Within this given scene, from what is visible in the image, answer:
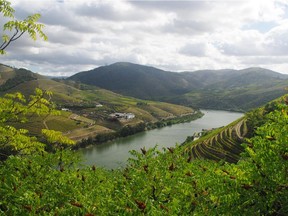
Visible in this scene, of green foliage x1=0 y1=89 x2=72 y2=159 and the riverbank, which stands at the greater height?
green foliage x1=0 y1=89 x2=72 y2=159

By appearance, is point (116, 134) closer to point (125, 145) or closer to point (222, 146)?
point (125, 145)

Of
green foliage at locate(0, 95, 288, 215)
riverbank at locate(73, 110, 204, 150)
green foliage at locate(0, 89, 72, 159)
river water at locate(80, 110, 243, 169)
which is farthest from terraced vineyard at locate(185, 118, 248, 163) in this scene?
green foliage at locate(0, 89, 72, 159)

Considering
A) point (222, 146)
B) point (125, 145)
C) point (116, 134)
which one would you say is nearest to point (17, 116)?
point (222, 146)

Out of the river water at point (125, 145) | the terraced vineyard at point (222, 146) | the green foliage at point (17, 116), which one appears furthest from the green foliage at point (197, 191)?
the river water at point (125, 145)

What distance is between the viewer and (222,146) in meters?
91.7

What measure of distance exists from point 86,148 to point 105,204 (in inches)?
4424

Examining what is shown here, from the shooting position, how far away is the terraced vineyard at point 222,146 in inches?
3312

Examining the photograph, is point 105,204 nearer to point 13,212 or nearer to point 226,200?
point 13,212

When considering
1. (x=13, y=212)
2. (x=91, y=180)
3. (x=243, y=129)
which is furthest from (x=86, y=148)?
(x=13, y=212)

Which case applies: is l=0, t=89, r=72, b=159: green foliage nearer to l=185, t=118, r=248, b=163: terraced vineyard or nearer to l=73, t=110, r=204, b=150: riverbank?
l=185, t=118, r=248, b=163: terraced vineyard

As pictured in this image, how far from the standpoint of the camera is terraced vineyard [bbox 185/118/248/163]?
3312 inches

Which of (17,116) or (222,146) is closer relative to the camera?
(17,116)

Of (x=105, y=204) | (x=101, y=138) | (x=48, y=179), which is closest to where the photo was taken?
(x=105, y=204)

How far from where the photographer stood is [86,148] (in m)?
124
